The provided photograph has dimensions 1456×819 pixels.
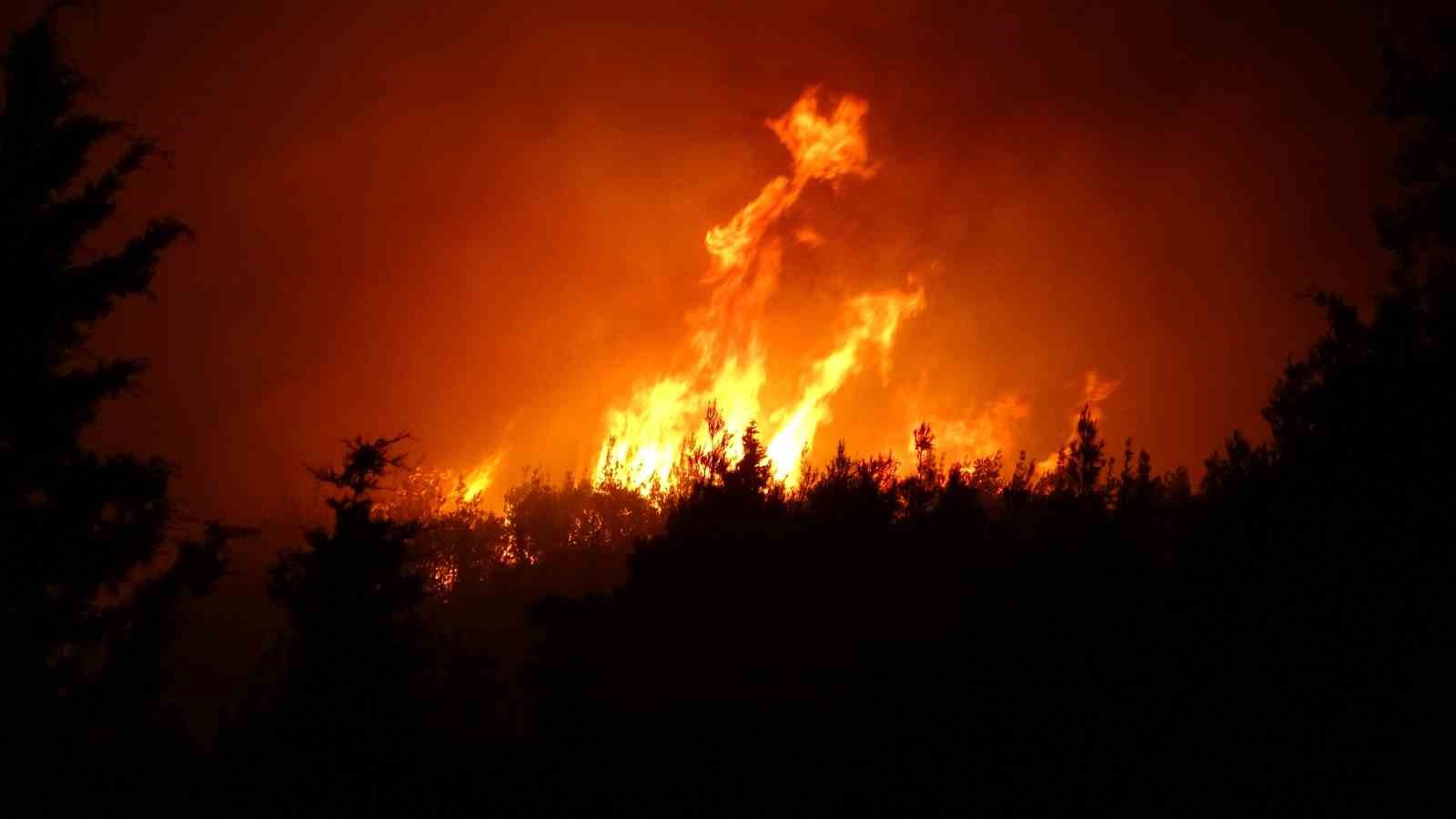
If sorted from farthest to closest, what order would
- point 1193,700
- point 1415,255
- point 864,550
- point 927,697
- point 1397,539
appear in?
point 864,550
point 927,697
point 1415,255
point 1193,700
point 1397,539

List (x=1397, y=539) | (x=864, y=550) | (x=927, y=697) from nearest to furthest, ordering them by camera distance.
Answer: (x=1397, y=539) → (x=927, y=697) → (x=864, y=550)

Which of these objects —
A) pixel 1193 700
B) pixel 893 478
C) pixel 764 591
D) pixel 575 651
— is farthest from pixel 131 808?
pixel 893 478

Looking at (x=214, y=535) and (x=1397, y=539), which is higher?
(x=1397, y=539)

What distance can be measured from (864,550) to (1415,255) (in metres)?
11.8

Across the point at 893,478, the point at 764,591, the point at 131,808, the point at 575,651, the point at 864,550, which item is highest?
the point at 893,478

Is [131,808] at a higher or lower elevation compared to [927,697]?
lower

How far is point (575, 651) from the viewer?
60.4 ft

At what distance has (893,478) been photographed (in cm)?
2977

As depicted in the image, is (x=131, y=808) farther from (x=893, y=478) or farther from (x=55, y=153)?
(x=893, y=478)

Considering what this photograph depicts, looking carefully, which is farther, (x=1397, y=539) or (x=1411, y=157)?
(x=1411, y=157)

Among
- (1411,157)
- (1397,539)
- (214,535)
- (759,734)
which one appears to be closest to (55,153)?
(214,535)

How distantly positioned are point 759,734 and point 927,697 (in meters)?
3.12

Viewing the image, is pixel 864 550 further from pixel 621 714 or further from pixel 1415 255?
pixel 1415 255

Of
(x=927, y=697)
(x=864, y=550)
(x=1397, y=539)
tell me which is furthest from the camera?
(x=864, y=550)
